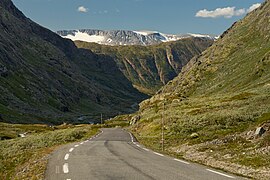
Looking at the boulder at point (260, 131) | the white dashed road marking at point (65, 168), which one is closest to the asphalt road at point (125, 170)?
the white dashed road marking at point (65, 168)

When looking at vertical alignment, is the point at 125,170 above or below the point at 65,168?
above

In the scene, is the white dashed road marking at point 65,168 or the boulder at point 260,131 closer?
the white dashed road marking at point 65,168

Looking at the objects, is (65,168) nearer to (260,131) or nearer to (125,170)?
(125,170)

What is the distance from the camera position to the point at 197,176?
1672cm

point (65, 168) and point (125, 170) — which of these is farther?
point (65, 168)

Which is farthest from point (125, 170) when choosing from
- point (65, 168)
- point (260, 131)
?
point (260, 131)

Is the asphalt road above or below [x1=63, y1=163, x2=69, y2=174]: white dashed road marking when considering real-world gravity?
above

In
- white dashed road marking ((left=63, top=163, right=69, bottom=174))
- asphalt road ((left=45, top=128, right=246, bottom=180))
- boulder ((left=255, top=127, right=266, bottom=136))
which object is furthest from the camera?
boulder ((left=255, top=127, right=266, bottom=136))

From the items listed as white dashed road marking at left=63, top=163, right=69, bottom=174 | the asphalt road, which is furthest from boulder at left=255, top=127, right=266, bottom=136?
white dashed road marking at left=63, top=163, right=69, bottom=174

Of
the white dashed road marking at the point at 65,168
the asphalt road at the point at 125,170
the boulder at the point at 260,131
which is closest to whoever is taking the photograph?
the asphalt road at the point at 125,170

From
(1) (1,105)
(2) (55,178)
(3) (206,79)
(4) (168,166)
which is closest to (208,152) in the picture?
(4) (168,166)

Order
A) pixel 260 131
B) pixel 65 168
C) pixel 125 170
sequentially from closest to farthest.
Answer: pixel 125 170 → pixel 65 168 → pixel 260 131

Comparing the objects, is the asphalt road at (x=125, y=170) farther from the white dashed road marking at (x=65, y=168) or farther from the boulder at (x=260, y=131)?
the boulder at (x=260, y=131)

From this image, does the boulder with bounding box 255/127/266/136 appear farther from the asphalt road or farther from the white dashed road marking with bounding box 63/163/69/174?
the white dashed road marking with bounding box 63/163/69/174
